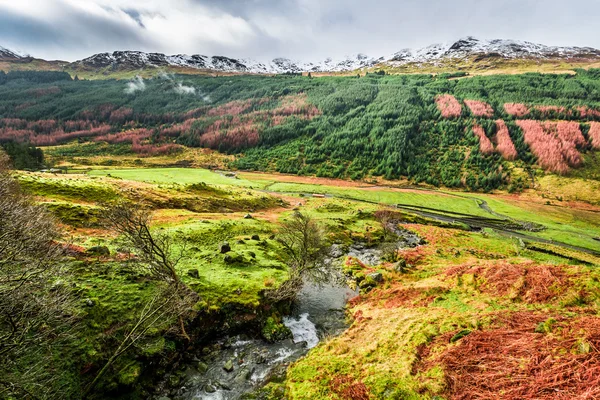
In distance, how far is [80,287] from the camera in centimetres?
1680

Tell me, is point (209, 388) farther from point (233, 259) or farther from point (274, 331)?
point (233, 259)

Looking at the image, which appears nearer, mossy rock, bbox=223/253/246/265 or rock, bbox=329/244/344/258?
mossy rock, bbox=223/253/246/265

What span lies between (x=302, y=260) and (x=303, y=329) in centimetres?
681

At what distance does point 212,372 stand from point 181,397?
7.06ft

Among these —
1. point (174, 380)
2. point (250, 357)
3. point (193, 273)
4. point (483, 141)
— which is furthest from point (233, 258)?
point (483, 141)

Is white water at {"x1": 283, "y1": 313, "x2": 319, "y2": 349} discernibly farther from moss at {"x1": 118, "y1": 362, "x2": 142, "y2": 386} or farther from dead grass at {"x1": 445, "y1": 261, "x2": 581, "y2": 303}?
dead grass at {"x1": 445, "y1": 261, "x2": 581, "y2": 303}

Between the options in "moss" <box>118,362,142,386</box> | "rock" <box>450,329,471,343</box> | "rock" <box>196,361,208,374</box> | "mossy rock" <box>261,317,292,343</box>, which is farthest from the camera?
"mossy rock" <box>261,317,292,343</box>

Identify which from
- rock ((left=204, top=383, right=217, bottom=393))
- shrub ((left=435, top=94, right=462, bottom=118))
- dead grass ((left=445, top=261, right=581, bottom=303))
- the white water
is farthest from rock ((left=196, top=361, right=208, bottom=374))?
shrub ((left=435, top=94, right=462, bottom=118))

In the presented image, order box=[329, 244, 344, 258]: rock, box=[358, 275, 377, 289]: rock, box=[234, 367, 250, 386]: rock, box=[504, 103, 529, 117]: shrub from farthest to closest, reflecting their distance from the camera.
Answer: box=[504, 103, 529, 117]: shrub, box=[329, 244, 344, 258]: rock, box=[358, 275, 377, 289]: rock, box=[234, 367, 250, 386]: rock

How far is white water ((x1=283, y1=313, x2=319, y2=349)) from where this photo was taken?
19906 mm

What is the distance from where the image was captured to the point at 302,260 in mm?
26641

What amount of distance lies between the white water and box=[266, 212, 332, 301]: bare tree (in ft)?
6.08

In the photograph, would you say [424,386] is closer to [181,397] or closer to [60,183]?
[181,397]

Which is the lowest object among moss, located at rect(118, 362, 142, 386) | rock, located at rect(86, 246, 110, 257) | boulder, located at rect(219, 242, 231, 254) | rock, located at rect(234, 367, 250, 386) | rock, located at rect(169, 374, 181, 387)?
rock, located at rect(234, 367, 250, 386)
